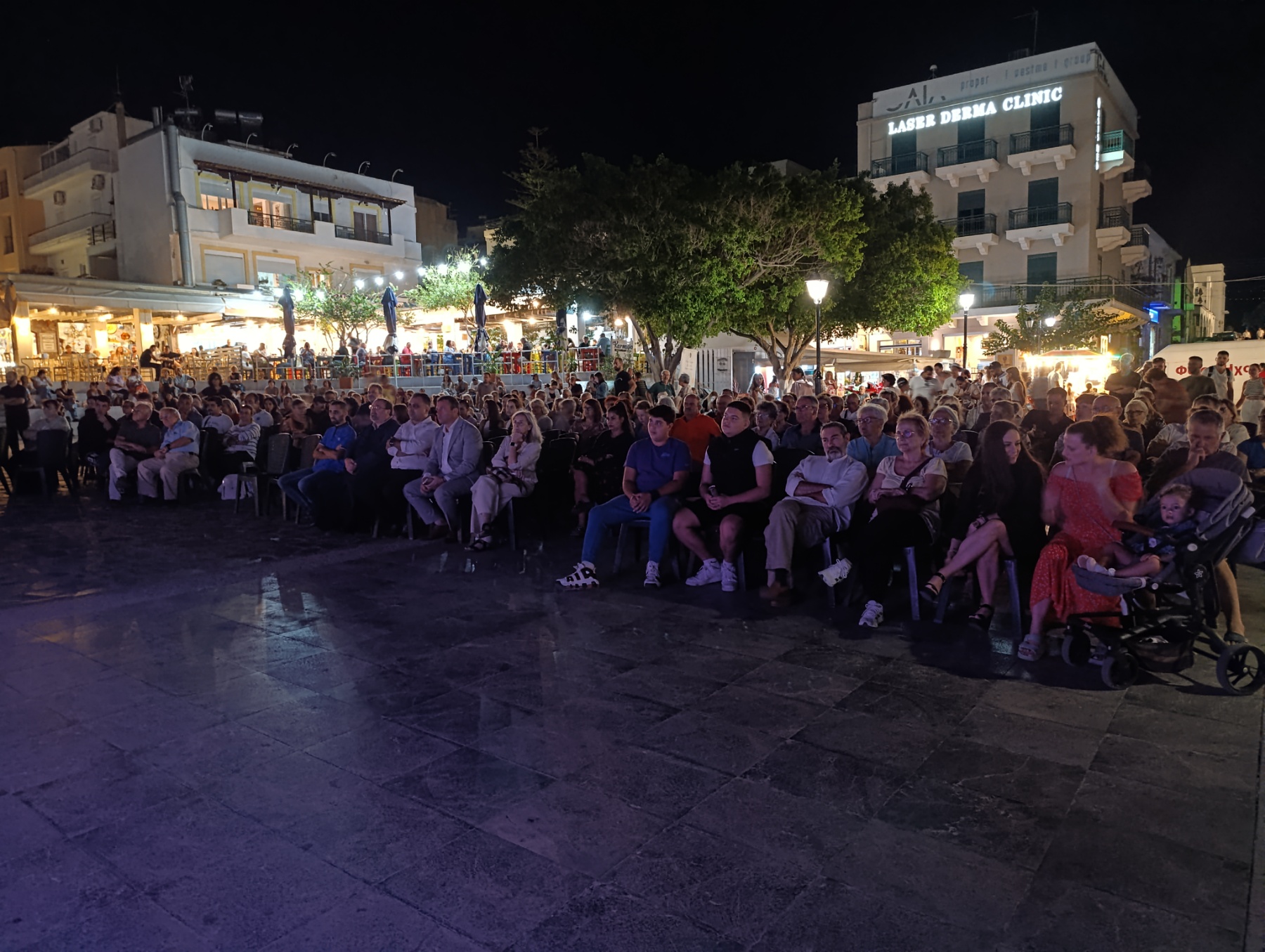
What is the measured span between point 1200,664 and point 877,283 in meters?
21.5

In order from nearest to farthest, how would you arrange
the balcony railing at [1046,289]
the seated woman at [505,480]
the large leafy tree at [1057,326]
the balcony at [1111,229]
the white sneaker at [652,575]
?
1. the white sneaker at [652,575]
2. the seated woman at [505,480]
3. the large leafy tree at [1057,326]
4. the balcony railing at [1046,289]
5. the balcony at [1111,229]

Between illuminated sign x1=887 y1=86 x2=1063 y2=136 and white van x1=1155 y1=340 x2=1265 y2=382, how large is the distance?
17.6 m

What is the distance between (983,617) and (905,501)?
0.85 meters

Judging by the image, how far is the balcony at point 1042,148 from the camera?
31.5m

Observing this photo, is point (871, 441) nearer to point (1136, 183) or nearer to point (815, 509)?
point (815, 509)

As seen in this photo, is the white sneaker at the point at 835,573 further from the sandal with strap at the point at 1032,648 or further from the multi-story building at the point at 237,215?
the multi-story building at the point at 237,215

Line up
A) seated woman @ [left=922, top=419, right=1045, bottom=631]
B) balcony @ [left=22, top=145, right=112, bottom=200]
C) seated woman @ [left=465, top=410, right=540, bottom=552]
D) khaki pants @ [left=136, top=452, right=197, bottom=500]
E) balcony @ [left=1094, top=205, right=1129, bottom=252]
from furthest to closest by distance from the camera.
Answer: balcony @ [left=22, top=145, right=112, bottom=200] → balcony @ [left=1094, top=205, right=1129, bottom=252] → khaki pants @ [left=136, top=452, right=197, bottom=500] → seated woman @ [left=465, top=410, right=540, bottom=552] → seated woman @ [left=922, top=419, right=1045, bottom=631]

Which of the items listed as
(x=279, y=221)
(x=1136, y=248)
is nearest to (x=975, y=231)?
(x=1136, y=248)

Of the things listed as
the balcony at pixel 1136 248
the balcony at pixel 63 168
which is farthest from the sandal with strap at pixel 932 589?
the balcony at pixel 63 168

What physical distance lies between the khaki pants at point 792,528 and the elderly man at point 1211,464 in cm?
198

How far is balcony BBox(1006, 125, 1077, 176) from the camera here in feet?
103

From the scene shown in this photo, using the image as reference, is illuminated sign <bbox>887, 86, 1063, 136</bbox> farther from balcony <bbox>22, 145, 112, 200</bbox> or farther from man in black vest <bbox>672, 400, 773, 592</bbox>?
balcony <bbox>22, 145, 112, 200</bbox>

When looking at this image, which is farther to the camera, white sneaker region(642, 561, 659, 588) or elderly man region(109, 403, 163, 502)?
elderly man region(109, 403, 163, 502)

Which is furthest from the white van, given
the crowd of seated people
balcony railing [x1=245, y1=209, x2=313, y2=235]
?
balcony railing [x1=245, y1=209, x2=313, y2=235]
